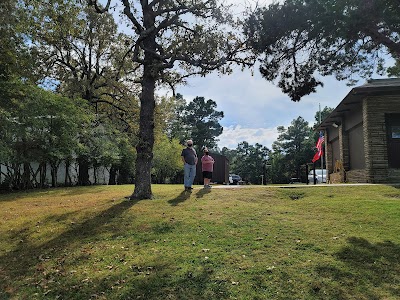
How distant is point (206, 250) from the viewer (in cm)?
574

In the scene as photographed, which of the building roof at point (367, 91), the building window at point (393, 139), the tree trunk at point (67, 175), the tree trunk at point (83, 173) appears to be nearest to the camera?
the building roof at point (367, 91)

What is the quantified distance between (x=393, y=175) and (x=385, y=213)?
7.33m

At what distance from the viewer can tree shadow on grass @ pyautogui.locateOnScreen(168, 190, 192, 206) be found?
9328 millimetres

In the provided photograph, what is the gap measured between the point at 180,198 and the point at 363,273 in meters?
5.85

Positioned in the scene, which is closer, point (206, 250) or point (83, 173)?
point (206, 250)

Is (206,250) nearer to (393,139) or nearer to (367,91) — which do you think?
(367,91)

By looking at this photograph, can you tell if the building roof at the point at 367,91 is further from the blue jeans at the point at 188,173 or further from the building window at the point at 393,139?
the blue jeans at the point at 188,173

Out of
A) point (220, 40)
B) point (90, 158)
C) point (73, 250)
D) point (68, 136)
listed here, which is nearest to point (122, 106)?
point (90, 158)

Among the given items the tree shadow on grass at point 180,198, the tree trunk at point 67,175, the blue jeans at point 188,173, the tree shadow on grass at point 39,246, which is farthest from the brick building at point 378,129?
the tree trunk at point 67,175

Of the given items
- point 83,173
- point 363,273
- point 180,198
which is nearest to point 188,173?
point 180,198

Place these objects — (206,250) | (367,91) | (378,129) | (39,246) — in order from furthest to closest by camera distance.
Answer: (378,129), (367,91), (39,246), (206,250)

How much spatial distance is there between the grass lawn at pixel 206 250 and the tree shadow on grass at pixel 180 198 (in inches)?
12.2

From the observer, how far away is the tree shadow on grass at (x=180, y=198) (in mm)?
9328

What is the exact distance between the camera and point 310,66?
26.6 ft
